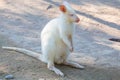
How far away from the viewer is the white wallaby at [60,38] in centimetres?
452

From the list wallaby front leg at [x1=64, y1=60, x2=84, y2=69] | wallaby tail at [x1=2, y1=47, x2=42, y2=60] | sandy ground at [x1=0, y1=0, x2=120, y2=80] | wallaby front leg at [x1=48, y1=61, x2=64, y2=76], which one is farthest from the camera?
wallaby tail at [x1=2, y1=47, x2=42, y2=60]

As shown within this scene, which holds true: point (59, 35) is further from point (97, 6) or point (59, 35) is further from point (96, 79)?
point (97, 6)

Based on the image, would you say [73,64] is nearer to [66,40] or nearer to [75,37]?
[66,40]

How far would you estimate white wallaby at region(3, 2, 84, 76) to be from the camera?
452 cm

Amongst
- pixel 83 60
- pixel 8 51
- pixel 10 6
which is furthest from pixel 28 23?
pixel 83 60

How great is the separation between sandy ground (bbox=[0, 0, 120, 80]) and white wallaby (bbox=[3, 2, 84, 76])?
0.15 metres

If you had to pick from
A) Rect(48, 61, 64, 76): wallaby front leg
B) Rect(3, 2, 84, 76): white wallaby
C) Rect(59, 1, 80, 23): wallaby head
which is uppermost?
Rect(59, 1, 80, 23): wallaby head

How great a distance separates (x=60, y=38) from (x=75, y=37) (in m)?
1.62

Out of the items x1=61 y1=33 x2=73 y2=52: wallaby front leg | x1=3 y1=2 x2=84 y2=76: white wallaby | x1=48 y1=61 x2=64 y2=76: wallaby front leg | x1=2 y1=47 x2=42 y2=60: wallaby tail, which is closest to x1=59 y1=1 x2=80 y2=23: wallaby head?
x1=3 y1=2 x2=84 y2=76: white wallaby

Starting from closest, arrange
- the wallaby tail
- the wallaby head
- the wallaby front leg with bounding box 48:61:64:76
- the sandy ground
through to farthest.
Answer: the wallaby head
the wallaby front leg with bounding box 48:61:64:76
the sandy ground
the wallaby tail

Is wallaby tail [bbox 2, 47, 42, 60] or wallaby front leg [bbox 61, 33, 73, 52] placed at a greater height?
wallaby front leg [bbox 61, 33, 73, 52]

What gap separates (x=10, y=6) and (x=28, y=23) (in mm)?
996

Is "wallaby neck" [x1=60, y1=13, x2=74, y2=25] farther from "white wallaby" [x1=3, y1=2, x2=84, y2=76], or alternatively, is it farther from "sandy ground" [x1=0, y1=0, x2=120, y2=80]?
"sandy ground" [x1=0, y1=0, x2=120, y2=80]

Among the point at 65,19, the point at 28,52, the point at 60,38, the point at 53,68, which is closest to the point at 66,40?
the point at 60,38
